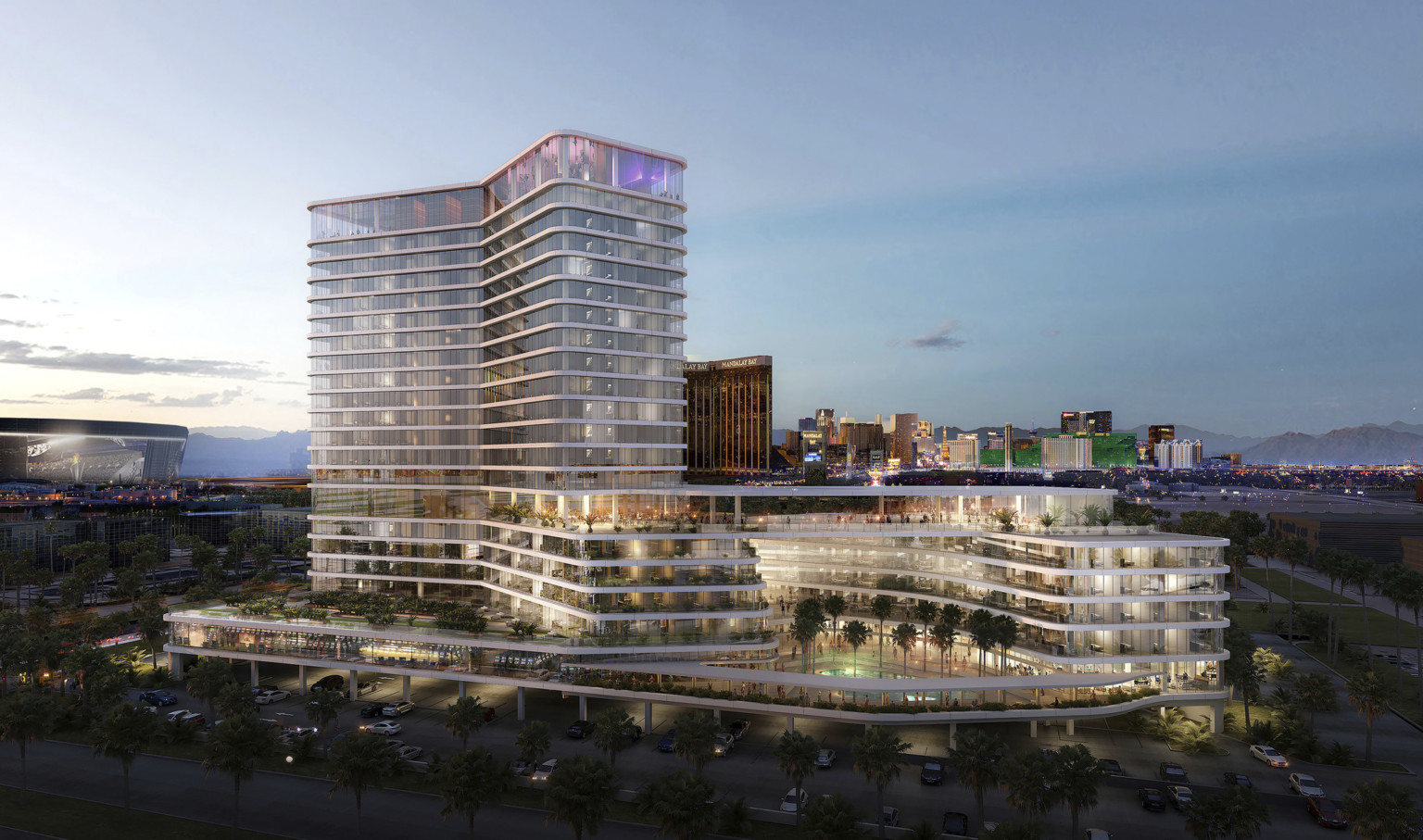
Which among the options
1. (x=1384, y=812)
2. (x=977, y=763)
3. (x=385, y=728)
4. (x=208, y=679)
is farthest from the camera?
(x=385, y=728)

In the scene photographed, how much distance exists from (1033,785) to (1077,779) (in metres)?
2.55

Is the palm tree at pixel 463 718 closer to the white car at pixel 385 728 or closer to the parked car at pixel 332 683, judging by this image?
the white car at pixel 385 728

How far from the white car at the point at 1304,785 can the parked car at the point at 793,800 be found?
36214 mm

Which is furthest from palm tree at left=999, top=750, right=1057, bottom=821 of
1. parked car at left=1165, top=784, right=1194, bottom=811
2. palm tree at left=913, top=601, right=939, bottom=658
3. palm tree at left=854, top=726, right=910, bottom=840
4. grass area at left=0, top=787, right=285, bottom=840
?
grass area at left=0, top=787, right=285, bottom=840

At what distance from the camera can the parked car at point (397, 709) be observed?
68688 millimetres

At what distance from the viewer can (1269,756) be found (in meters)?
57.6

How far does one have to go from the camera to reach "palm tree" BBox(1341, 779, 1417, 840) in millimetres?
38312

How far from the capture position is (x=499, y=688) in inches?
3054

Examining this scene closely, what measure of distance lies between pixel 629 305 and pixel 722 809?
179ft

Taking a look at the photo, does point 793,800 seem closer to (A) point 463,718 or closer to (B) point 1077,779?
(B) point 1077,779

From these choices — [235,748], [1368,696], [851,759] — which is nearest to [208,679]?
[235,748]

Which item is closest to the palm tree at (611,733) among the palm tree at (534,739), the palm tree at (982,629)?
the palm tree at (534,739)

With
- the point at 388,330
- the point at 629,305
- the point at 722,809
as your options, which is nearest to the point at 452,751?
the point at 722,809

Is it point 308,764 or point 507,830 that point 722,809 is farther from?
point 308,764
